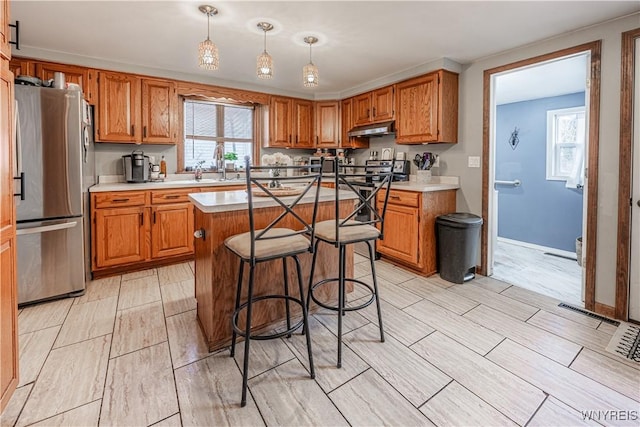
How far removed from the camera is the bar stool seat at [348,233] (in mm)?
1910

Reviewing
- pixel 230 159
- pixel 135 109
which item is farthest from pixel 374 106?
pixel 135 109

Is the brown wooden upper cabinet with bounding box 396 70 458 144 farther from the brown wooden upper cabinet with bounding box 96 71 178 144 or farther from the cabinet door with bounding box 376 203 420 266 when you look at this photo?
the brown wooden upper cabinet with bounding box 96 71 178 144

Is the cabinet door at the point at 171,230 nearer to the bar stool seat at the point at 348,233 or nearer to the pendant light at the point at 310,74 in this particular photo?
the pendant light at the point at 310,74

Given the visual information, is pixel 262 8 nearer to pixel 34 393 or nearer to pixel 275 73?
pixel 275 73

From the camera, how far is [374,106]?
4.36 meters

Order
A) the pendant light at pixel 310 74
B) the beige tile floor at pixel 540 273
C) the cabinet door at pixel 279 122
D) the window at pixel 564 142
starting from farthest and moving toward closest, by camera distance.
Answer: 1. the cabinet door at pixel 279 122
2. the window at pixel 564 142
3. the beige tile floor at pixel 540 273
4. the pendant light at pixel 310 74

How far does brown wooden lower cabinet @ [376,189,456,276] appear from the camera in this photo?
10.9 ft

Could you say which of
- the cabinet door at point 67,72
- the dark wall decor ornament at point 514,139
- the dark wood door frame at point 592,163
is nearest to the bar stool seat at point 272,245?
the dark wood door frame at point 592,163

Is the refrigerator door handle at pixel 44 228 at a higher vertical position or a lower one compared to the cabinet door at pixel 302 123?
lower

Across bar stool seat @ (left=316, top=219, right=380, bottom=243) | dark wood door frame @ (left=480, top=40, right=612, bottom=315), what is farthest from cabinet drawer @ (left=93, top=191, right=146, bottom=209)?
dark wood door frame @ (left=480, top=40, right=612, bottom=315)

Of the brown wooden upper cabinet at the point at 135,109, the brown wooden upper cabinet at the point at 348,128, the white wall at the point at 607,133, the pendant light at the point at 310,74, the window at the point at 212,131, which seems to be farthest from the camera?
the brown wooden upper cabinet at the point at 348,128

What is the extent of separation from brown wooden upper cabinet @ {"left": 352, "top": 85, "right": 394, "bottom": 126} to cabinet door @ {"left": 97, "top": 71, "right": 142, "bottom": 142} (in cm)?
286
